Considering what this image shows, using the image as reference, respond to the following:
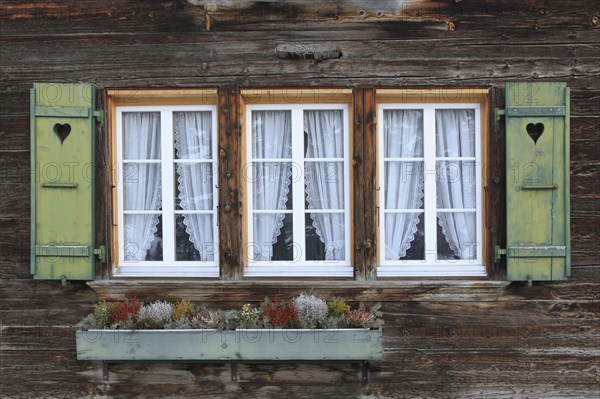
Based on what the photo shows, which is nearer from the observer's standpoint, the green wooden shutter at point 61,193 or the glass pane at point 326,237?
the green wooden shutter at point 61,193

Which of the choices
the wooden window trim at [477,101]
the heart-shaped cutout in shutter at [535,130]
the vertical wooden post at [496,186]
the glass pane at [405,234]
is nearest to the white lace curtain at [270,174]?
the wooden window trim at [477,101]

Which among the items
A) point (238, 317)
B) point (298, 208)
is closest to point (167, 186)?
point (298, 208)

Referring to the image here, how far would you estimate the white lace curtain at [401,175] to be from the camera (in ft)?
17.5

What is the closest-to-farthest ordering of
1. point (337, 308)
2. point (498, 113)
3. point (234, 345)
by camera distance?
point (234, 345), point (337, 308), point (498, 113)

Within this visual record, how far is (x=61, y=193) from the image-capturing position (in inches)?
203

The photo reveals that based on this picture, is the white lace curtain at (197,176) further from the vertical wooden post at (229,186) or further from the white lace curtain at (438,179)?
the white lace curtain at (438,179)

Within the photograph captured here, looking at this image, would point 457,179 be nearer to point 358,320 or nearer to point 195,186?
point 358,320

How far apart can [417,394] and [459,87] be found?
7.73 feet

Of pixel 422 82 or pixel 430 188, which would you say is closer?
pixel 422 82

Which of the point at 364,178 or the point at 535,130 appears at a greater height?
the point at 535,130

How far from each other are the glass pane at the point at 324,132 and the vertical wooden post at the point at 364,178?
196mm

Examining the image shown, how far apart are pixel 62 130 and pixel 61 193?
504 mm

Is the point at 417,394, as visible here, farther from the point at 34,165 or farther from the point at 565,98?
the point at 34,165

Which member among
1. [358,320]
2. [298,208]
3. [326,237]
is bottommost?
[358,320]
